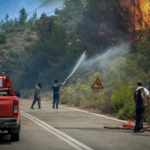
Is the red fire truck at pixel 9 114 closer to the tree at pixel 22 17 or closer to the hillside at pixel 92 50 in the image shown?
the hillside at pixel 92 50

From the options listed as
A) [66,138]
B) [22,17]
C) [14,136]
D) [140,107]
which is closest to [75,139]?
[66,138]

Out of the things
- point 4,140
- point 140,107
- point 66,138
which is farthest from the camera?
point 140,107

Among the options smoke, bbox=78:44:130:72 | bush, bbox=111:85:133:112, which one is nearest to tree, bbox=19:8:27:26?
smoke, bbox=78:44:130:72

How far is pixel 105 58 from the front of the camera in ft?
152

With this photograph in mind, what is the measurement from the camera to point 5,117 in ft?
34.1

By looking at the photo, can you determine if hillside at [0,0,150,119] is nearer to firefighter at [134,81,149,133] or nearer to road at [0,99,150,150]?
road at [0,99,150,150]

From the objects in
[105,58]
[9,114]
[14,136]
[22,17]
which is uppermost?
[22,17]

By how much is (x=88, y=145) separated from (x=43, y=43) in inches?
1796

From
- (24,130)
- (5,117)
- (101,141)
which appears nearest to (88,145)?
(101,141)

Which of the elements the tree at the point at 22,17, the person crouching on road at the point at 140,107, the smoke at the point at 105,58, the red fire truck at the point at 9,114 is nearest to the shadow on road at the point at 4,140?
the red fire truck at the point at 9,114

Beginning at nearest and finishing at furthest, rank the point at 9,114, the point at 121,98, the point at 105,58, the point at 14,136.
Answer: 1. the point at 9,114
2. the point at 14,136
3. the point at 121,98
4. the point at 105,58

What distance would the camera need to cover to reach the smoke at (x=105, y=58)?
44.8m

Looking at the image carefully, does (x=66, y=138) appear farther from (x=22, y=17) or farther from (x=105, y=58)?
(x=22, y=17)

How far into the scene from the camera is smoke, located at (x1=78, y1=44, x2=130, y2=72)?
44.8 meters
